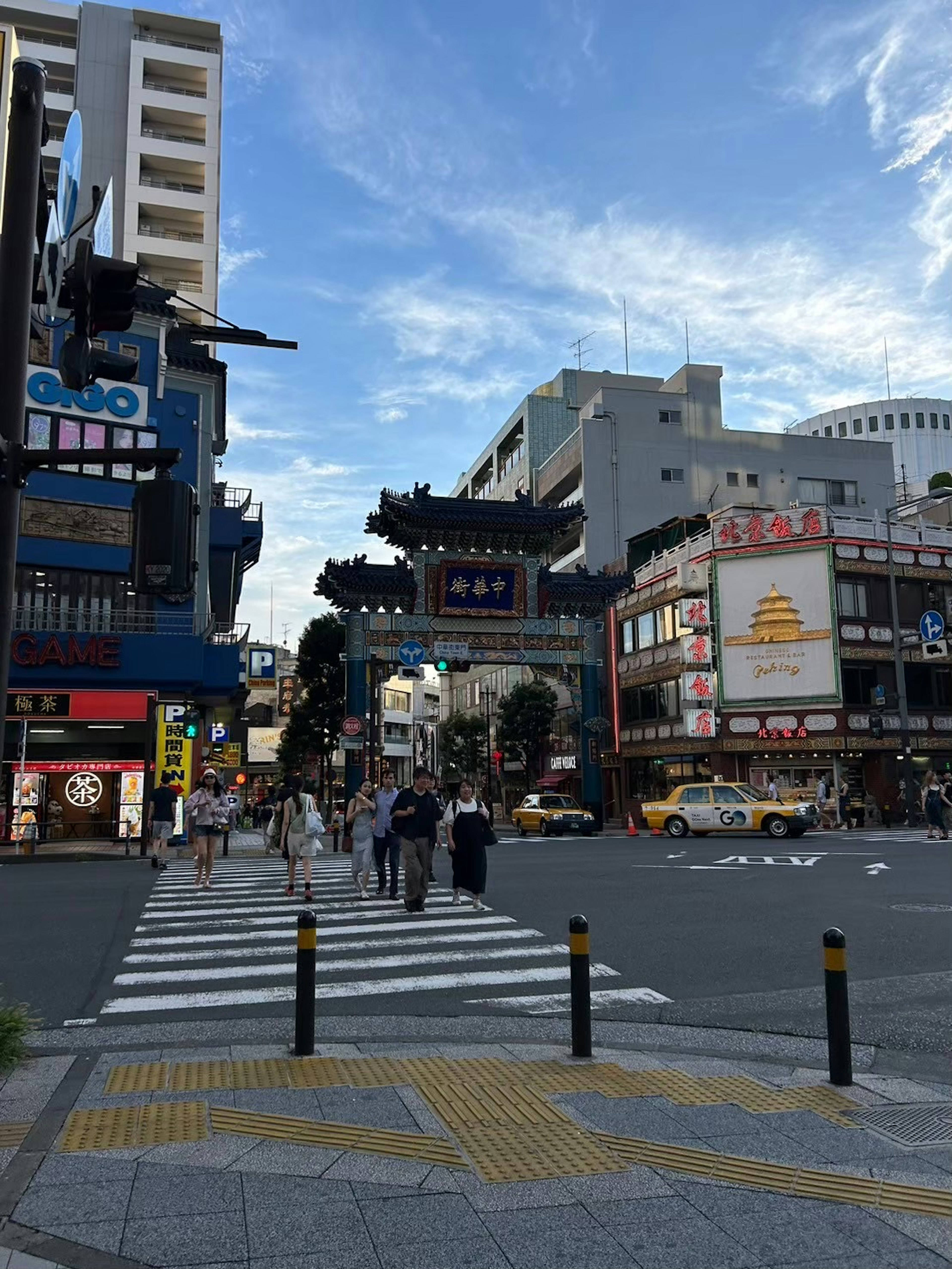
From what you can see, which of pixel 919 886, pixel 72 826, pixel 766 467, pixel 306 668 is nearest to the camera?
pixel 919 886

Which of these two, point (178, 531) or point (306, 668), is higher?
point (306, 668)

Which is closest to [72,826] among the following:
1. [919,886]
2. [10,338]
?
[919,886]

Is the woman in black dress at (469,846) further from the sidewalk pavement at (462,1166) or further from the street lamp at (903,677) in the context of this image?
the street lamp at (903,677)

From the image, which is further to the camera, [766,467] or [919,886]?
[766,467]

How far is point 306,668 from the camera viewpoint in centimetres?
5659

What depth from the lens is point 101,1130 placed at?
17.1ft

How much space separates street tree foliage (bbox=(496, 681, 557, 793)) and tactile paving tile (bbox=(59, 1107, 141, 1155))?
5105 centimetres

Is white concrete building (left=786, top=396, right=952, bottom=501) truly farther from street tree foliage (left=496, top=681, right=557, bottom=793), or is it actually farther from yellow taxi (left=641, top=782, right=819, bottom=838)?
yellow taxi (left=641, top=782, right=819, bottom=838)

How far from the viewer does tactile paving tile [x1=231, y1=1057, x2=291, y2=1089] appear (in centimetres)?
603

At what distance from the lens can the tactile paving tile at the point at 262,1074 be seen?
19.8 ft

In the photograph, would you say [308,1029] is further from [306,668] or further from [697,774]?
[306,668]

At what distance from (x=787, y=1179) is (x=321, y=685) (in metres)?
53.6

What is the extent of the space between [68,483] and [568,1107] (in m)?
28.0

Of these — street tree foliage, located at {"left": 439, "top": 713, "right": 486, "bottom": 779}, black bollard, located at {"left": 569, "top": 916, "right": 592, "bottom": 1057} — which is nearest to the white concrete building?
street tree foliage, located at {"left": 439, "top": 713, "right": 486, "bottom": 779}
